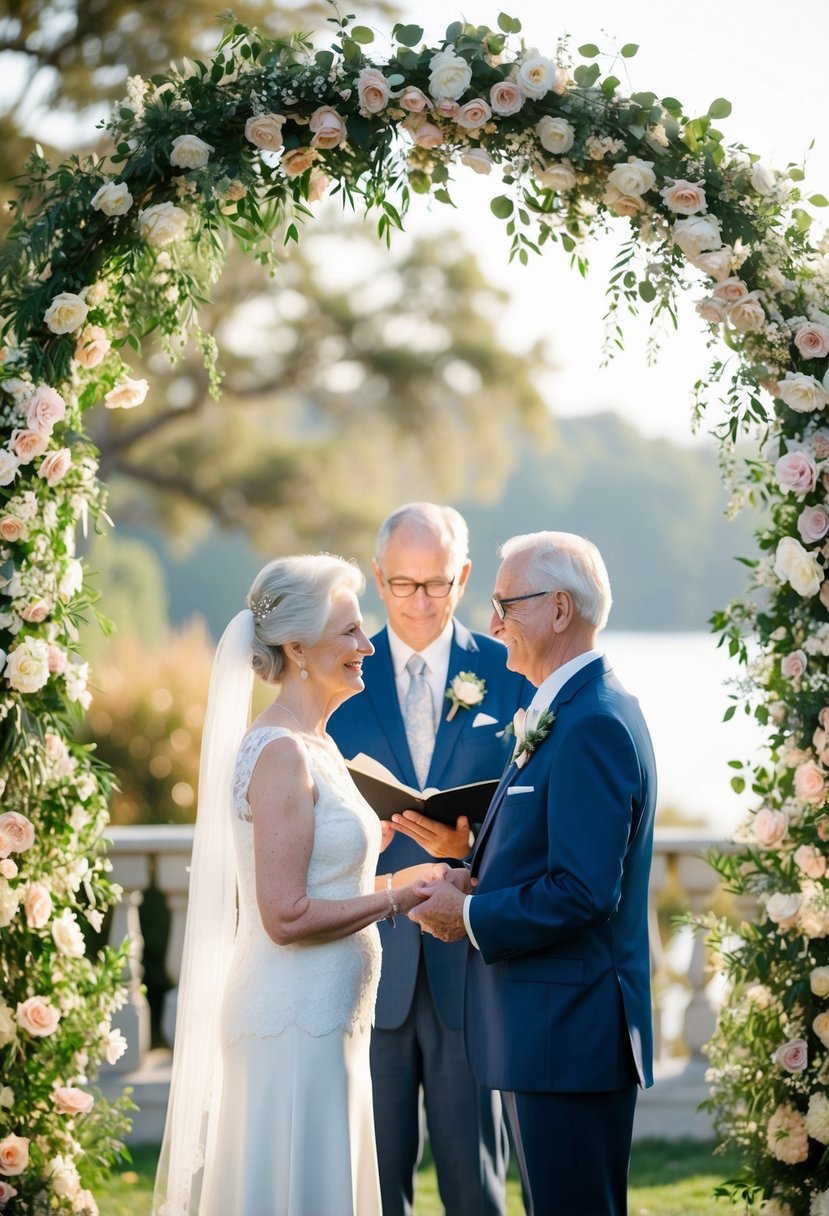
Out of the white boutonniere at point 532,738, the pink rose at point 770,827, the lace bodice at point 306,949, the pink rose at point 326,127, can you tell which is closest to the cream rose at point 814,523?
the pink rose at point 770,827

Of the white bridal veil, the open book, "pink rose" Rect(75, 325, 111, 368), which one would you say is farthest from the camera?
"pink rose" Rect(75, 325, 111, 368)

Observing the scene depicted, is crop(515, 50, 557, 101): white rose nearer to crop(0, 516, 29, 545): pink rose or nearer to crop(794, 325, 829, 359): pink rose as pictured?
crop(794, 325, 829, 359): pink rose

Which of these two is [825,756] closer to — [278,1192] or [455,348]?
Result: [278,1192]

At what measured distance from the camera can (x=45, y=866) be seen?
439 cm

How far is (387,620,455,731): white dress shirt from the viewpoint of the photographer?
4.63 metres

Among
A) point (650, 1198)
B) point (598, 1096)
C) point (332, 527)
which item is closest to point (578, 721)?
point (598, 1096)

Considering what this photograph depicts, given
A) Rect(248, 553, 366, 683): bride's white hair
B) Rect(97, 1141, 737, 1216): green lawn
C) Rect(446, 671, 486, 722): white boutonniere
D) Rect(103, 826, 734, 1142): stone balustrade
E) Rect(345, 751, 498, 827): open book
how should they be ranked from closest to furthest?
Rect(248, 553, 366, 683): bride's white hair, Rect(345, 751, 498, 827): open book, Rect(446, 671, 486, 722): white boutonniere, Rect(97, 1141, 737, 1216): green lawn, Rect(103, 826, 734, 1142): stone balustrade

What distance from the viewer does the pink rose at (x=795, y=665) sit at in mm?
4145

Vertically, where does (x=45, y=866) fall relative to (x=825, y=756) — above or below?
below

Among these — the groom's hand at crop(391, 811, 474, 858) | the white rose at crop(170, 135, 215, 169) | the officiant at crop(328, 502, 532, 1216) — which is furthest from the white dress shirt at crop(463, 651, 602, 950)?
the white rose at crop(170, 135, 215, 169)

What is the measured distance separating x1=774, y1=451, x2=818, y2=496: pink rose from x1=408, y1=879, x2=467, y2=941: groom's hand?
1.58 meters

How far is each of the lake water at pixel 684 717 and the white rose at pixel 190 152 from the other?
1027 cm

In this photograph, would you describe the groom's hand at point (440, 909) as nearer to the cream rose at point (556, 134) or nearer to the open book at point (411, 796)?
the open book at point (411, 796)

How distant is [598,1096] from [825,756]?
4.13ft
